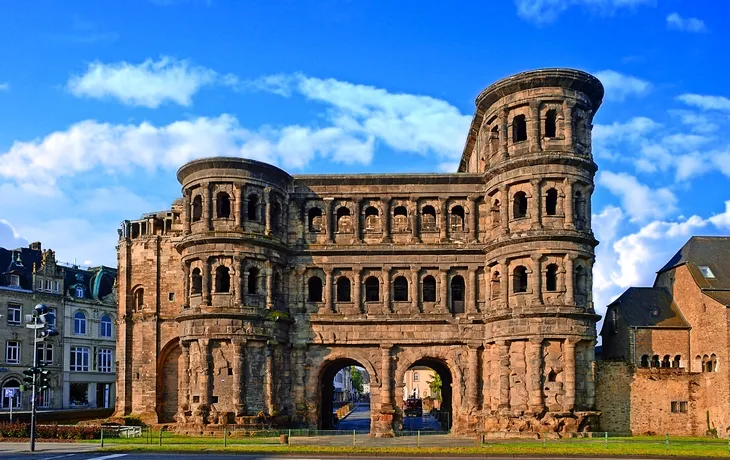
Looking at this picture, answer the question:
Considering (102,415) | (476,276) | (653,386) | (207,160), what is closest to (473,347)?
(476,276)

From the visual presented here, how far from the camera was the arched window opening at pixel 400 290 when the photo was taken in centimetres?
5097

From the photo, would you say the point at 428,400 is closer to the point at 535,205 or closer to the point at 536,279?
→ the point at 536,279

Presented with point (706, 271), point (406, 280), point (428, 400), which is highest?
point (706, 271)

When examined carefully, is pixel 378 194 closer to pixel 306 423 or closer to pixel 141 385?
pixel 306 423

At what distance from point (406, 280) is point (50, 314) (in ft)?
137

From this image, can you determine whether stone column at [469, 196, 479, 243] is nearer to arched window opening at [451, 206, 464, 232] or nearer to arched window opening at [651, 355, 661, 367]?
arched window opening at [451, 206, 464, 232]

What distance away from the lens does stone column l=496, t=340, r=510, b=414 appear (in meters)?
45.9

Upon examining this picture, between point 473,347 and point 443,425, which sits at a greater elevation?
point 473,347

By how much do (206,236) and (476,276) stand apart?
53.8 feet

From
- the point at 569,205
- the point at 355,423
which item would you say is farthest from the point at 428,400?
the point at 569,205

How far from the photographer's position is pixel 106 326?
84.6m

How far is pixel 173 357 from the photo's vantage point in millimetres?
54938

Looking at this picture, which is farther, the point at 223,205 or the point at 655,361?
the point at 655,361

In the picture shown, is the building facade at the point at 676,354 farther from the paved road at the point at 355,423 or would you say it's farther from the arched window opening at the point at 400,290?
the paved road at the point at 355,423
